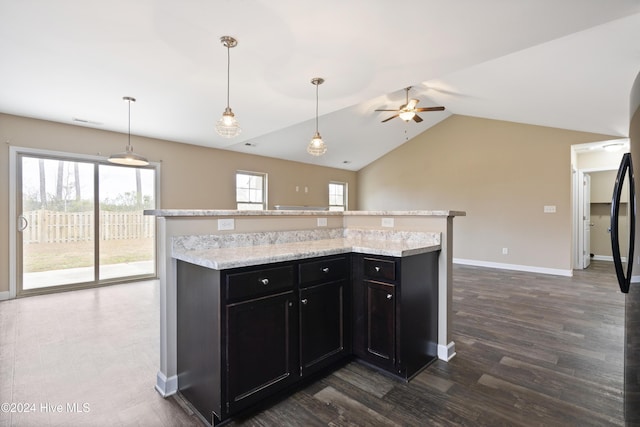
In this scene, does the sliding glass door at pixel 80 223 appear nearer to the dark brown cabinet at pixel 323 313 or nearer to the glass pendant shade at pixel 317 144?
the glass pendant shade at pixel 317 144

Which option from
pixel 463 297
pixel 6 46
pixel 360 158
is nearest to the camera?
pixel 6 46

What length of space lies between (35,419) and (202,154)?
15.3 feet

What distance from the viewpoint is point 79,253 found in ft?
14.9

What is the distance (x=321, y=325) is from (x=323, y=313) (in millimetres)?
79

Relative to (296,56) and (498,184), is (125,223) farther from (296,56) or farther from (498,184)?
(498,184)

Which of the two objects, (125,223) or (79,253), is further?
(125,223)

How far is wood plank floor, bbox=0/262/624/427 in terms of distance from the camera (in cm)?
171

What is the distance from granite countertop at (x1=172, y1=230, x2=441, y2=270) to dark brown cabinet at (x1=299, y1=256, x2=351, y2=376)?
4.5 inches

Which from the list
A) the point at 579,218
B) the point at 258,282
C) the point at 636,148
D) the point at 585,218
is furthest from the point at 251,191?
the point at 585,218

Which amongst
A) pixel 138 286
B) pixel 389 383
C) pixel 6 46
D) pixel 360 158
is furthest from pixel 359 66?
pixel 360 158

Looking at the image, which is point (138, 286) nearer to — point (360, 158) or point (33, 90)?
point (33, 90)

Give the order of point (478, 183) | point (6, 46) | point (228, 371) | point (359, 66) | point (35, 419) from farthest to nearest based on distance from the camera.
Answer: point (478, 183)
point (359, 66)
point (6, 46)
point (35, 419)
point (228, 371)

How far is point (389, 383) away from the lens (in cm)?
203

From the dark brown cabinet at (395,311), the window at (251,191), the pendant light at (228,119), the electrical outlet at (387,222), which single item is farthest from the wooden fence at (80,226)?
the dark brown cabinet at (395,311)
